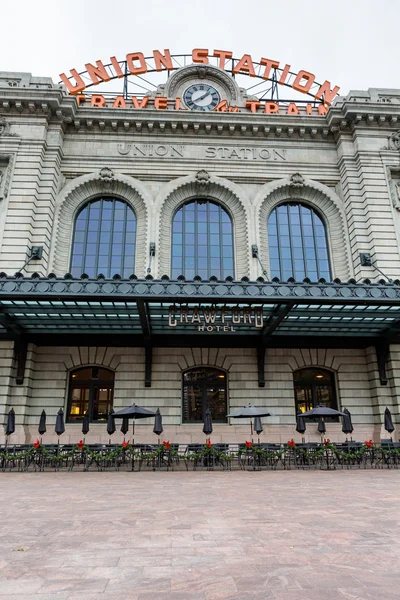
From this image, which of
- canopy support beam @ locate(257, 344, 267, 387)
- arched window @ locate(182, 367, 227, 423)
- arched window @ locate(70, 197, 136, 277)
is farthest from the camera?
arched window @ locate(70, 197, 136, 277)

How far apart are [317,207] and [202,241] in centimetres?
762

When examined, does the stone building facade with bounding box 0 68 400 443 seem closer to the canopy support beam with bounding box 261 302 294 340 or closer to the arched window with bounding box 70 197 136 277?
the canopy support beam with bounding box 261 302 294 340

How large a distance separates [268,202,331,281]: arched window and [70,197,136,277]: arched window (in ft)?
28.0

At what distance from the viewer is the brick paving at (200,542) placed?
4.75 meters

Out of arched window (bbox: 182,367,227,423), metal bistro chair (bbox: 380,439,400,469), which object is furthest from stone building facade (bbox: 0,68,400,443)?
metal bistro chair (bbox: 380,439,400,469)

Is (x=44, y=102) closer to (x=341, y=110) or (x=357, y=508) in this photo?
(x=341, y=110)

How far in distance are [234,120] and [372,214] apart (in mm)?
10234

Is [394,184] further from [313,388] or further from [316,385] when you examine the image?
[313,388]

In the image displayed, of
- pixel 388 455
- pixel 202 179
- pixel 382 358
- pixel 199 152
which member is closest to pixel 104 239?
pixel 202 179

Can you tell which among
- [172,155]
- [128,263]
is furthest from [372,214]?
[128,263]

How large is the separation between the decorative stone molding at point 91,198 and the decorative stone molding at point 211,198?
1039mm

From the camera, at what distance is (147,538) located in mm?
6746

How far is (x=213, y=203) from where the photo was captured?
2522cm

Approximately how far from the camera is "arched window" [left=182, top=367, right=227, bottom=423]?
21109mm
